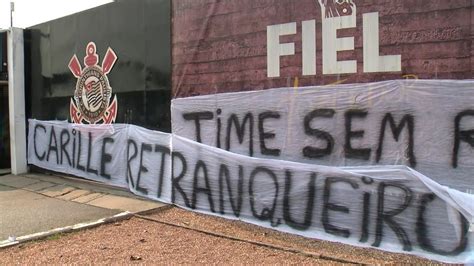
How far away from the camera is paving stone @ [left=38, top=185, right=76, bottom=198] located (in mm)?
9289

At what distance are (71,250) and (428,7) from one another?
4.68m

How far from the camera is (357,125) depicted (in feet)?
19.4

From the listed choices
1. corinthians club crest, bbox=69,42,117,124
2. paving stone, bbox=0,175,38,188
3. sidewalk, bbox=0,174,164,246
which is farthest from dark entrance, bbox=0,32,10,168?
corinthians club crest, bbox=69,42,117,124

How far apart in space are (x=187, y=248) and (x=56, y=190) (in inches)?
184

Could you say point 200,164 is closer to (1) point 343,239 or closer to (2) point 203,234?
(2) point 203,234

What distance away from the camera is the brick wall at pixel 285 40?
5.34 meters

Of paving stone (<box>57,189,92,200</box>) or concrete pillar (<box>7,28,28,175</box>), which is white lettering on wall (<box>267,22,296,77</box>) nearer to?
paving stone (<box>57,189,92,200</box>)

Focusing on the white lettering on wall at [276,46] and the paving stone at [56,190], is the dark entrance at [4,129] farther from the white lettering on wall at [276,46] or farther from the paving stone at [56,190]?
the white lettering on wall at [276,46]

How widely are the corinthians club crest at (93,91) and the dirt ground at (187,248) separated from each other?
336cm

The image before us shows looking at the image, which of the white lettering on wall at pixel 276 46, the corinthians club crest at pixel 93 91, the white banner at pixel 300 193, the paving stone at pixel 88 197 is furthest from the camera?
the corinthians club crest at pixel 93 91

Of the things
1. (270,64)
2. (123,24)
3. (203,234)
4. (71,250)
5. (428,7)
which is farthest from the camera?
(123,24)

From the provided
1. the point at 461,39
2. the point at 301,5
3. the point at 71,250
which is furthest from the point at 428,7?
the point at 71,250

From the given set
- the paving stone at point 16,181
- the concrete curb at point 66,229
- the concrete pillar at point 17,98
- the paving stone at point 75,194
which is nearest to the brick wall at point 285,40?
the concrete curb at point 66,229

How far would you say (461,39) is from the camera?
5.27m
